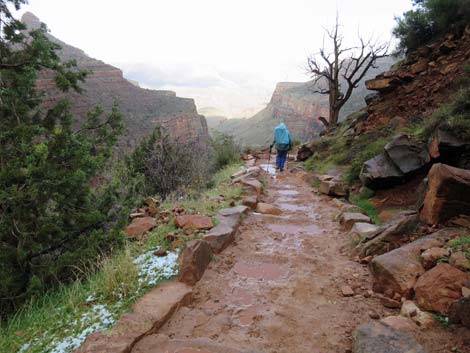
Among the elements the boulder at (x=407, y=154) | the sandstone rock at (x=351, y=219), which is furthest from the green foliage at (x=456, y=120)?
the sandstone rock at (x=351, y=219)

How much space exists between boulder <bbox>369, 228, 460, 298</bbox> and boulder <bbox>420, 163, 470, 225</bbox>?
0.22m

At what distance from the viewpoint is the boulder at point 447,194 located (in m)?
3.13

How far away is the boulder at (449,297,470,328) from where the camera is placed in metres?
2.09

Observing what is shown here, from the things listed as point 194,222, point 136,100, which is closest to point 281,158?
point 194,222

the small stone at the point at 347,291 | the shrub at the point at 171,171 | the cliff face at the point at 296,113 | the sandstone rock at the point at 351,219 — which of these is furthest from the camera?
the cliff face at the point at 296,113

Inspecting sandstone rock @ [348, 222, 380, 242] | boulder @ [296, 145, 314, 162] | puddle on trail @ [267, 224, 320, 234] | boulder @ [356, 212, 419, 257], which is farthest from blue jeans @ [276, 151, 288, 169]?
boulder @ [356, 212, 419, 257]

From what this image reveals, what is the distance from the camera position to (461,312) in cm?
212

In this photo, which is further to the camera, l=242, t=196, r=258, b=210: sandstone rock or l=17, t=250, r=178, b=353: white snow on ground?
l=242, t=196, r=258, b=210: sandstone rock

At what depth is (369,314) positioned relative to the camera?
2.56 m

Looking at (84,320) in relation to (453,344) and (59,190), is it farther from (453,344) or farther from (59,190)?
(453,344)

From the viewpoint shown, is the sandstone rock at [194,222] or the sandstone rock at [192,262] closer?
the sandstone rock at [192,262]

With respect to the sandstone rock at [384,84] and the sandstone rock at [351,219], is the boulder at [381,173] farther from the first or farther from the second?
the sandstone rock at [384,84]

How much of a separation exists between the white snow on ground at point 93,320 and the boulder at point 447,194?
2803 millimetres

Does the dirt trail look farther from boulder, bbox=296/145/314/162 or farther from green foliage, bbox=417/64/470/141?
boulder, bbox=296/145/314/162
